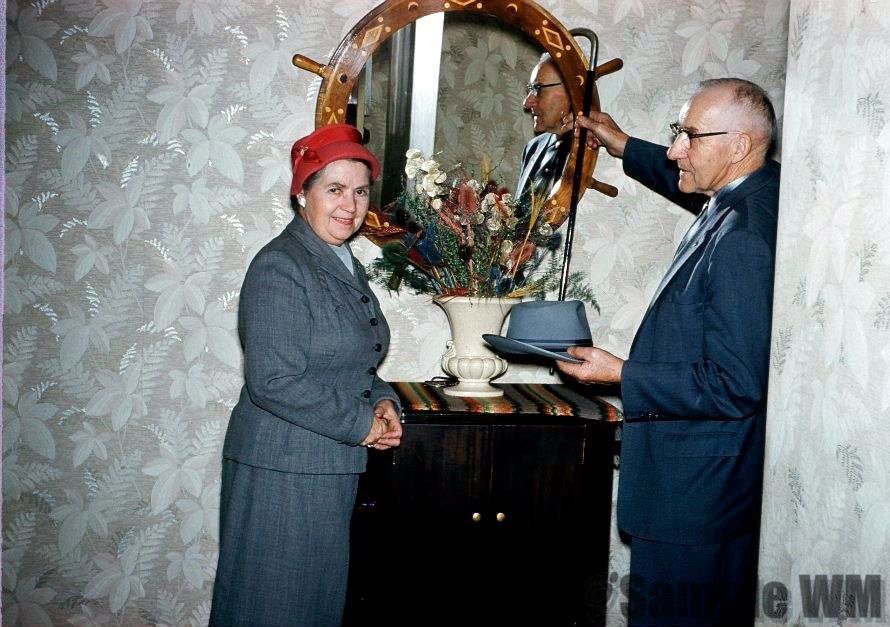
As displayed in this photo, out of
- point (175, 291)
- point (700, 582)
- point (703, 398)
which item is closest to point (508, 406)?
point (703, 398)

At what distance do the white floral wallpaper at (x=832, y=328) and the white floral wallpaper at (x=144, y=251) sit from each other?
1.36 m

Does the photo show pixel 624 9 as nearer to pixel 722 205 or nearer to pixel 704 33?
pixel 704 33

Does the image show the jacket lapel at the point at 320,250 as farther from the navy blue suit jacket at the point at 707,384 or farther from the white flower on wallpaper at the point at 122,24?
the white flower on wallpaper at the point at 122,24

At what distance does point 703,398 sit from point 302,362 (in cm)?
95

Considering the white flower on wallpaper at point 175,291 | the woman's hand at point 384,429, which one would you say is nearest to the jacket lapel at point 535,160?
the woman's hand at point 384,429

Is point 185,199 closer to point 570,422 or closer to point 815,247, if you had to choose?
point 570,422

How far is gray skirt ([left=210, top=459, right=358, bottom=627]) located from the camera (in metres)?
1.96

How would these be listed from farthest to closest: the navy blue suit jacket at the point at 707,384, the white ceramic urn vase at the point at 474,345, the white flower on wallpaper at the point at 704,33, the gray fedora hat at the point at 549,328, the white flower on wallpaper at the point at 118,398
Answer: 1. the white flower on wallpaper at the point at 704,33
2. the white flower on wallpaper at the point at 118,398
3. the white ceramic urn vase at the point at 474,345
4. the gray fedora hat at the point at 549,328
5. the navy blue suit jacket at the point at 707,384

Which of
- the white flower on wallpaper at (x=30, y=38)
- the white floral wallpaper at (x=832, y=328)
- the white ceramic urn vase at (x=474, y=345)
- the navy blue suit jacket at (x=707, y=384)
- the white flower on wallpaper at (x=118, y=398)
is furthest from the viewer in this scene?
the white flower on wallpaper at (x=118, y=398)

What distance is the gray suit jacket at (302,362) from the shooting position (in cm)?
190

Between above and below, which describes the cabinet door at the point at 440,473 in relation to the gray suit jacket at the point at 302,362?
below

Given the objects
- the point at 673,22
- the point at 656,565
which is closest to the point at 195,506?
the point at 656,565

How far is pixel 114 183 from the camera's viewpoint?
97.7 inches

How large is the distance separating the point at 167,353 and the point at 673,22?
6.40 feet
